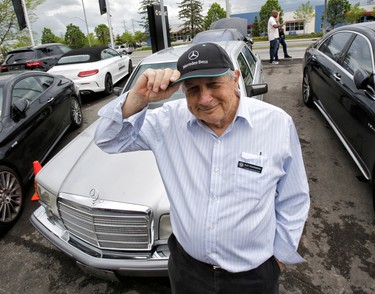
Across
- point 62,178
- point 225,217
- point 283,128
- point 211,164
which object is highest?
point 283,128

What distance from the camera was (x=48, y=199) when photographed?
8.46 feet

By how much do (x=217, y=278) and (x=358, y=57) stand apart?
3332mm

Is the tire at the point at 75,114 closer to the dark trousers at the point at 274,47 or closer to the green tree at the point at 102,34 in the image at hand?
the dark trousers at the point at 274,47

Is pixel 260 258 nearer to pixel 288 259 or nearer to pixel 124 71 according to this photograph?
pixel 288 259

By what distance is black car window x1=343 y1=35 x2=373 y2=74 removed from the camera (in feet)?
10.9

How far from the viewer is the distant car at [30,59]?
9.98 m

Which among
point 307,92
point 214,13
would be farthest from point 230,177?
point 214,13

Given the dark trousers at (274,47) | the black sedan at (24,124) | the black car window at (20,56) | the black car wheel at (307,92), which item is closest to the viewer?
the black sedan at (24,124)

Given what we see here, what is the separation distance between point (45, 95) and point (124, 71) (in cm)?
521

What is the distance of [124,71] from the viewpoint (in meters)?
9.92

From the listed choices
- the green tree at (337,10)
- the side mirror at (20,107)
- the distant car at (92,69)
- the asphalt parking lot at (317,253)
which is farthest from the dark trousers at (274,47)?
the green tree at (337,10)

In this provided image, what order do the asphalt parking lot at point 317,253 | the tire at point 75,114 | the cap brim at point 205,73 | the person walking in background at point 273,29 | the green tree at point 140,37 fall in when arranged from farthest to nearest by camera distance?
the green tree at point 140,37, the person walking in background at point 273,29, the tire at point 75,114, the asphalt parking lot at point 317,253, the cap brim at point 205,73

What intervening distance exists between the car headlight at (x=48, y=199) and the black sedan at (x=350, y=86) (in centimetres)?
291

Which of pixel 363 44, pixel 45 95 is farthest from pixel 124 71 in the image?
pixel 363 44
